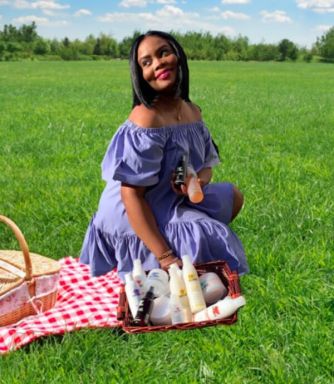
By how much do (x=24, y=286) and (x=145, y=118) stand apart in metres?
1.07

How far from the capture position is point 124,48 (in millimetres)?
75812

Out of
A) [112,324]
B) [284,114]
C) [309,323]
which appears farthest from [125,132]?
[284,114]

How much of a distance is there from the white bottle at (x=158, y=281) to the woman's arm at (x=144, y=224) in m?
0.16

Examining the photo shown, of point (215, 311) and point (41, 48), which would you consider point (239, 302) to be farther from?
point (41, 48)

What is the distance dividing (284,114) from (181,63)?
9.19 metres

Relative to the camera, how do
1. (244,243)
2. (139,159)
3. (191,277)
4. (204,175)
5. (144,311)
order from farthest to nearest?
(244,243)
(204,175)
(139,159)
(191,277)
(144,311)

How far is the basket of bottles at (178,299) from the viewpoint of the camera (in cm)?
307

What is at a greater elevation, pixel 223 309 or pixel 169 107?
pixel 169 107

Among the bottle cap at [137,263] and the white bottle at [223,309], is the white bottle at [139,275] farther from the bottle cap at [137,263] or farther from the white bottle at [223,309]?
the white bottle at [223,309]

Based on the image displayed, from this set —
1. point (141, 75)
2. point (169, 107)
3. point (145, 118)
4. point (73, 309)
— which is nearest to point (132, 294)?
point (73, 309)

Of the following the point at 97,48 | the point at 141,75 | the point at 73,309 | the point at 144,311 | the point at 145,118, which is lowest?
the point at 97,48

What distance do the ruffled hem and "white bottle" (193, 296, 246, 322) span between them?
0.53 m

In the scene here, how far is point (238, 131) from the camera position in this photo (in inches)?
397

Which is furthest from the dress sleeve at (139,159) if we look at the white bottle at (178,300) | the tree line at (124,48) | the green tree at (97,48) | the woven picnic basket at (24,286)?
the green tree at (97,48)
